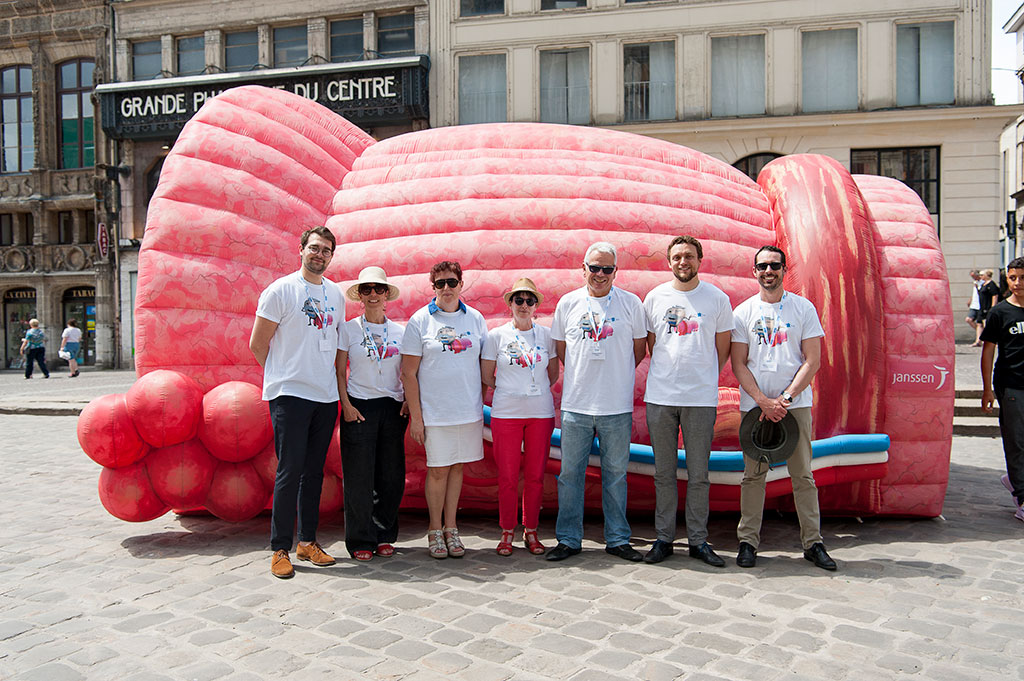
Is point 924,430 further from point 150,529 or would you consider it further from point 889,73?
point 889,73

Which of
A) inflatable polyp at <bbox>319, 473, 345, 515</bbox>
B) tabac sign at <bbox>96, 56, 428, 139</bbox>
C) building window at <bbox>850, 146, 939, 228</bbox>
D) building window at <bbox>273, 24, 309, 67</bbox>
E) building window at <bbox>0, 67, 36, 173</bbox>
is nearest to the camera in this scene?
inflatable polyp at <bbox>319, 473, 345, 515</bbox>

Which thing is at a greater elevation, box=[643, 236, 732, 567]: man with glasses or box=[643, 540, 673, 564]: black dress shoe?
box=[643, 236, 732, 567]: man with glasses

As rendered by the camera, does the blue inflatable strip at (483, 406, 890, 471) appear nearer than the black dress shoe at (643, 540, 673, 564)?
No

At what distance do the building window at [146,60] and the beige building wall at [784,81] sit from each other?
7911 millimetres

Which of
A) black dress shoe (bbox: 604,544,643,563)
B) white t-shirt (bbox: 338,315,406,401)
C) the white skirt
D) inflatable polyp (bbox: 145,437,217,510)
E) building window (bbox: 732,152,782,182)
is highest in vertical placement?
building window (bbox: 732,152,782,182)

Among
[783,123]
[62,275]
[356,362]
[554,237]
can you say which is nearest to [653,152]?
[554,237]

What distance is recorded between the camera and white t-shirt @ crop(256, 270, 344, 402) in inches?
170

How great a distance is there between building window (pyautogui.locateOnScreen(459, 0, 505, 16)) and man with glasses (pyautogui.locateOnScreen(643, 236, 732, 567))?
57.4ft

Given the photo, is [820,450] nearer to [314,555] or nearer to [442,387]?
[442,387]

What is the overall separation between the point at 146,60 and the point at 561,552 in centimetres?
2253

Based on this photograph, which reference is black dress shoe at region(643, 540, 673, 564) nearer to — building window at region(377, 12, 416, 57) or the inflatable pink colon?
the inflatable pink colon

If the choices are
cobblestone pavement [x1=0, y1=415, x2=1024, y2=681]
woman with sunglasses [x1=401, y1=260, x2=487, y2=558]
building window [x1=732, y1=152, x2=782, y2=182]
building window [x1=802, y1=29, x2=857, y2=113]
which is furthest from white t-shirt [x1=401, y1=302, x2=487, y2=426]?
building window [x1=802, y1=29, x2=857, y2=113]

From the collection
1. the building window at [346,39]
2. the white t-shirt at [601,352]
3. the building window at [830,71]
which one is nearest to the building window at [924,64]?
the building window at [830,71]

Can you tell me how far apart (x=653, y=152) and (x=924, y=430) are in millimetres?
2580
